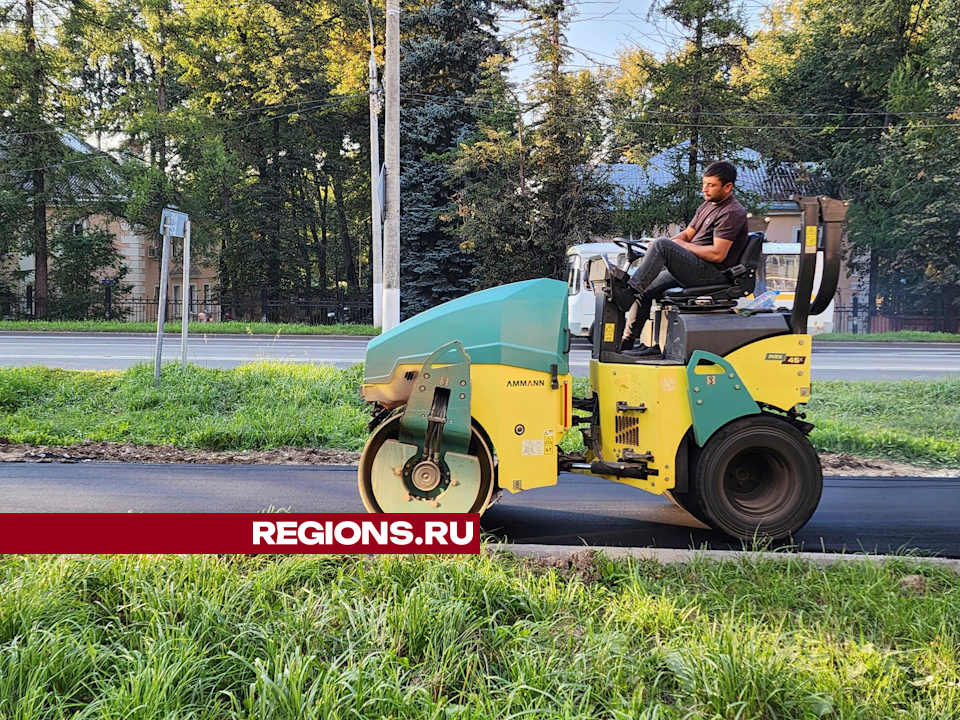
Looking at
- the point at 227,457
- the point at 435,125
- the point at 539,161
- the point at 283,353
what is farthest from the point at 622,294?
the point at 435,125

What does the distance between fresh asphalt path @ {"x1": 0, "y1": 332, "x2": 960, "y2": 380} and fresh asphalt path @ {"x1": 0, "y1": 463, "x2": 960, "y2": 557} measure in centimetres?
497

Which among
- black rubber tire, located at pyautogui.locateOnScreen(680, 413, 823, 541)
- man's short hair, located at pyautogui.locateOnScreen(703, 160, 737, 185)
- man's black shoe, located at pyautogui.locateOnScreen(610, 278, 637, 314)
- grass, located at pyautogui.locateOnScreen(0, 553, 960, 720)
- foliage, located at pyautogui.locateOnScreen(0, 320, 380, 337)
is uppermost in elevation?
man's short hair, located at pyautogui.locateOnScreen(703, 160, 737, 185)

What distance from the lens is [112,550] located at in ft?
12.4

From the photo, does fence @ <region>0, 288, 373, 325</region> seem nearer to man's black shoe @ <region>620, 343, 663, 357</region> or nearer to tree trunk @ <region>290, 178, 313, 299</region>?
tree trunk @ <region>290, 178, 313, 299</region>

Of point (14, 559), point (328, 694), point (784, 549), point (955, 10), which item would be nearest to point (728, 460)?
point (784, 549)

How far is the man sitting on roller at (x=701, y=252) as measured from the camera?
4.57 m

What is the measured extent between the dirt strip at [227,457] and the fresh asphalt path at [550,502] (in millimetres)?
290

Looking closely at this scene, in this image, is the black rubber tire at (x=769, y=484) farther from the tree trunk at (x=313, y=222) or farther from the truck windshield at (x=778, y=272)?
the tree trunk at (x=313, y=222)

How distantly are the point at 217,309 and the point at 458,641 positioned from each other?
30286 mm

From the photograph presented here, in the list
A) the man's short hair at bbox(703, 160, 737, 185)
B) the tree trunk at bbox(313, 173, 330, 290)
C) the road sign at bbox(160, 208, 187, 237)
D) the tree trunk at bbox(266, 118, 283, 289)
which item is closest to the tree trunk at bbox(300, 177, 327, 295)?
the tree trunk at bbox(313, 173, 330, 290)

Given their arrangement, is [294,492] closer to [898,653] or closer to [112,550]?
[112,550]

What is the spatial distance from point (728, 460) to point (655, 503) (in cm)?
131

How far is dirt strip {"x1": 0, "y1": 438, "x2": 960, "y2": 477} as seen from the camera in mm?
6699

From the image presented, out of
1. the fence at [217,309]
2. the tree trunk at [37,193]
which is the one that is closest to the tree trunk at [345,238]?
the fence at [217,309]
